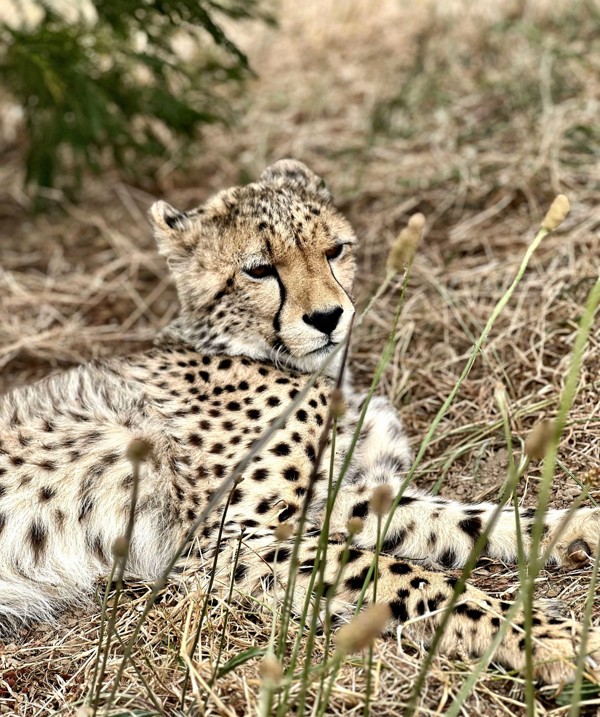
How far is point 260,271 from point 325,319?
299 mm

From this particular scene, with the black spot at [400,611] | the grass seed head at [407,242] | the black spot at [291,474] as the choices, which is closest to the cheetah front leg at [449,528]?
the black spot at [291,474]

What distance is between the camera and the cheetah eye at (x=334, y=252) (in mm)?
2721

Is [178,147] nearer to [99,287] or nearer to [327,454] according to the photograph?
[99,287]

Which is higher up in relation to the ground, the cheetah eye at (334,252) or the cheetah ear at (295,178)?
the cheetah ear at (295,178)

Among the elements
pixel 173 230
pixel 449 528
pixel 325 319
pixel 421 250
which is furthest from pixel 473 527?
pixel 421 250

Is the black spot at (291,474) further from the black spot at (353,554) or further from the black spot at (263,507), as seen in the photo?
the black spot at (353,554)

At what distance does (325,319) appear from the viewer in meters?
2.50

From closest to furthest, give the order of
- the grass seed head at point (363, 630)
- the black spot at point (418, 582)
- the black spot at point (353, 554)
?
1. the grass seed head at point (363, 630)
2. the black spot at point (418, 582)
3. the black spot at point (353, 554)

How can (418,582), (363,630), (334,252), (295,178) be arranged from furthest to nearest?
(295,178), (334,252), (418,582), (363,630)

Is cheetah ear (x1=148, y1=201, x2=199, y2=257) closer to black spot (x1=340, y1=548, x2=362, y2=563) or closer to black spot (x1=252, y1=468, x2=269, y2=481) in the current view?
black spot (x1=252, y1=468, x2=269, y2=481)

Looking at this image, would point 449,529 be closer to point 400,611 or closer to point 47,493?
point 400,611

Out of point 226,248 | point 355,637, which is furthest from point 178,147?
point 355,637

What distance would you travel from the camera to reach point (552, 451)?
1.34 m

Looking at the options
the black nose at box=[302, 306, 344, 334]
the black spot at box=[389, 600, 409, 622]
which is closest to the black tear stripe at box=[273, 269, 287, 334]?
the black nose at box=[302, 306, 344, 334]
